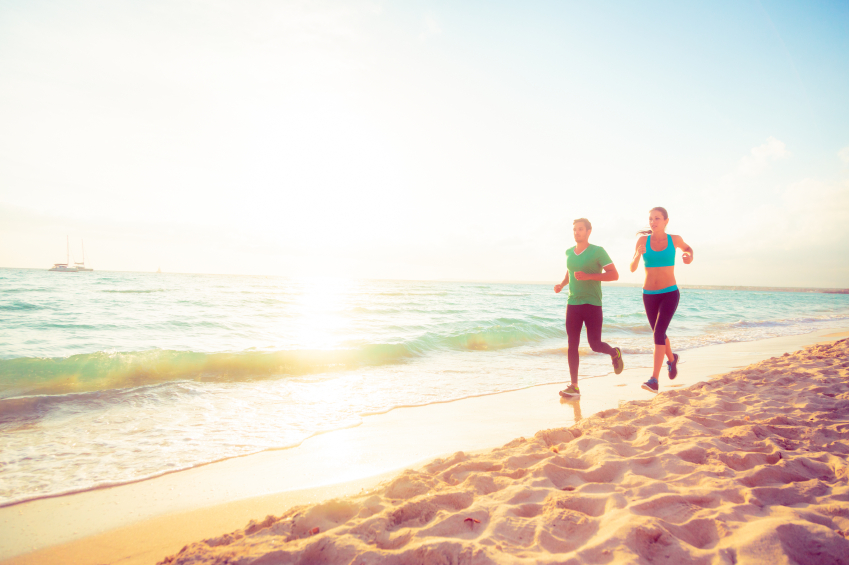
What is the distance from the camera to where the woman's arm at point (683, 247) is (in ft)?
15.5

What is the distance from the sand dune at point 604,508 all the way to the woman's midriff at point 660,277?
2034 mm

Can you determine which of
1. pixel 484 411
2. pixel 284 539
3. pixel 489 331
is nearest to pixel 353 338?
pixel 489 331

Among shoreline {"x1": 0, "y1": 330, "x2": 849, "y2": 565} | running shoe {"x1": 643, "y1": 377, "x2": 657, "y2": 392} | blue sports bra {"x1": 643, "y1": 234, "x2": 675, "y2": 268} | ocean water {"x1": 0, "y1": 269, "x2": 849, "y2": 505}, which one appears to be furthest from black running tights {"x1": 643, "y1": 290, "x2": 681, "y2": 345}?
ocean water {"x1": 0, "y1": 269, "x2": 849, "y2": 505}

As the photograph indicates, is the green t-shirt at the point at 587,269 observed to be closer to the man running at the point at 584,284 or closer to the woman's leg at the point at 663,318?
the man running at the point at 584,284

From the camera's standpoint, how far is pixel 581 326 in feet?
16.5

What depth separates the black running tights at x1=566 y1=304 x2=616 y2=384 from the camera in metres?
5.05

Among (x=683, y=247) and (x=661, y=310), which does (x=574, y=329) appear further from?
(x=683, y=247)

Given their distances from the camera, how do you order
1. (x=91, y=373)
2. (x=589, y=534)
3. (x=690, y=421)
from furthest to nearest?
1. (x=91, y=373)
2. (x=690, y=421)
3. (x=589, y=534)

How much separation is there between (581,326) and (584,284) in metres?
0.52

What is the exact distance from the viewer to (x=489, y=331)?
11.7 m

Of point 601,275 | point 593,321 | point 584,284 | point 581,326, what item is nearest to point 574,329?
point 581,326

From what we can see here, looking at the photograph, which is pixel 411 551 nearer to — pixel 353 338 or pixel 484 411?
pixel 484 411

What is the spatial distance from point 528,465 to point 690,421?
156 cm

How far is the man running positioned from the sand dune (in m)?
2.00
